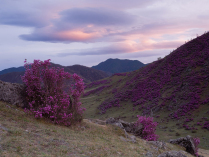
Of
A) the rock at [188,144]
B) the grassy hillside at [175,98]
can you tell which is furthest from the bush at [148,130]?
the grassy hillside at [175,98]

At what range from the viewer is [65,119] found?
14.7 m

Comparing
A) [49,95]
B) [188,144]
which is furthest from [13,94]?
[188,144]

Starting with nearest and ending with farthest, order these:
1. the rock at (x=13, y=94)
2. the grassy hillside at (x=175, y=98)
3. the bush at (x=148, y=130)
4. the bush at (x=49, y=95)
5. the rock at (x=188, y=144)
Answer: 1. the rock at (x=13, y=94)
2. the bush at (x=49, y=95)
3. the rock at (x=188, y=144)
4. the bush at (x=148, y=130)
5. the grassy hillside at (x=175, y=98)

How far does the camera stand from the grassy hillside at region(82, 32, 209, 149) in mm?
35031

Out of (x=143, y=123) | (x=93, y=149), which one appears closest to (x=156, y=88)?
(x=143, y=123)

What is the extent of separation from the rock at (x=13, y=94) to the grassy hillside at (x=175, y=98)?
26.7m

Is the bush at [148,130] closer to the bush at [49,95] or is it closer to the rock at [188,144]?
the rock at [188,144]

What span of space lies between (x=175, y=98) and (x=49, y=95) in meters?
40.7

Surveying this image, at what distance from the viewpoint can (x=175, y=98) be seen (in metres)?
46.5

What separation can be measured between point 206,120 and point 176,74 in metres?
25.0

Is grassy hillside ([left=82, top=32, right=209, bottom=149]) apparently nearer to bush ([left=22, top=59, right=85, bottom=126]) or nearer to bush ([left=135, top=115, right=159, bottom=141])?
bush ([left=135, top=115, right=159, bottom=141])

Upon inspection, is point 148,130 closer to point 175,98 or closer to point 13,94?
point 13,94

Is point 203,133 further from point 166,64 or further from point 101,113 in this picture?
point 166,64

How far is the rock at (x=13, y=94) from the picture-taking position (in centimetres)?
1424
